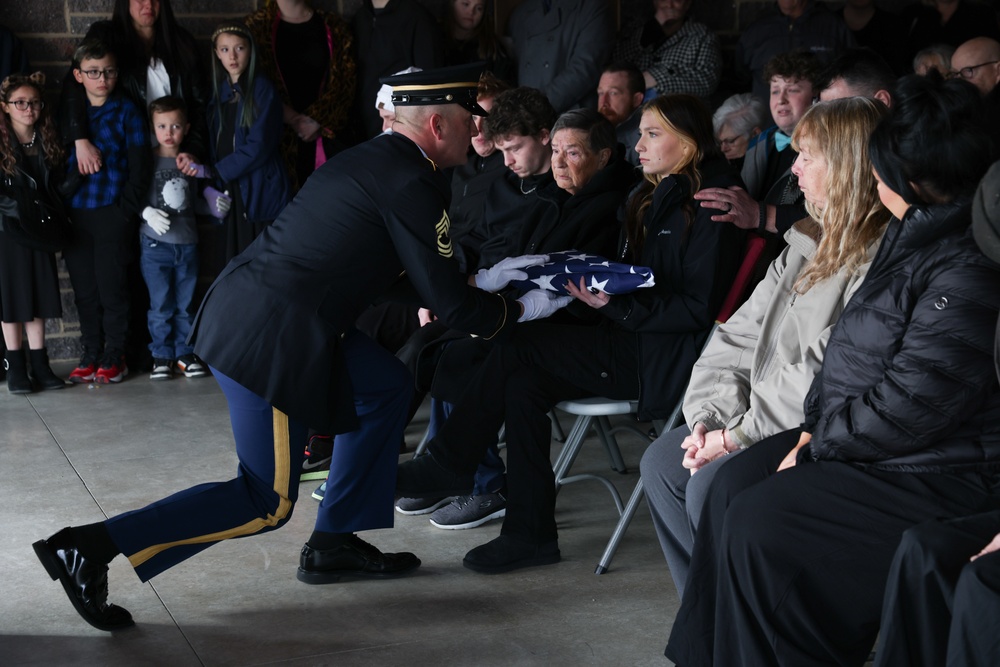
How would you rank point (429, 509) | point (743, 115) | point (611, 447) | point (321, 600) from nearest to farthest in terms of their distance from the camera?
point (321, 600), point (429, 509), point (611, 447), point (743, 115)

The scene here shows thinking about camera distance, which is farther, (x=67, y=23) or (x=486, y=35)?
(x=486, y=35)

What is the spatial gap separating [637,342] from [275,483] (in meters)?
1.12

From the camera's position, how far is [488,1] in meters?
6.17

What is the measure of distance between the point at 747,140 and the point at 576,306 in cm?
155

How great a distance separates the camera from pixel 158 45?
577cm

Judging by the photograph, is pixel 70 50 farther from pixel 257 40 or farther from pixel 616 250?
pixel 616 250

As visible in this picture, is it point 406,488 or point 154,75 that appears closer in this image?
point 406,488

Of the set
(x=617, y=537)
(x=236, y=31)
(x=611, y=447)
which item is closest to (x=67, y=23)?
(x=236, y=31)

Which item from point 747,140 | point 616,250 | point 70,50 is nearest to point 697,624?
point 616,250

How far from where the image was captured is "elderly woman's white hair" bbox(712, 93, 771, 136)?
4.69m

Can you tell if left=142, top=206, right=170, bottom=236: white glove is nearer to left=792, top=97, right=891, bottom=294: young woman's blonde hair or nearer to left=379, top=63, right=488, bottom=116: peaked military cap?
left=379, top=63, right=488, bottom=116: peaked military cap

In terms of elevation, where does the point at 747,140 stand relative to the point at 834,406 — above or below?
above

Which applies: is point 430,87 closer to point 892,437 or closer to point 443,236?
point 443,236

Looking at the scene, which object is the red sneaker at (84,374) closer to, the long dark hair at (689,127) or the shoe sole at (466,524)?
the shoe sole at (466,524)
